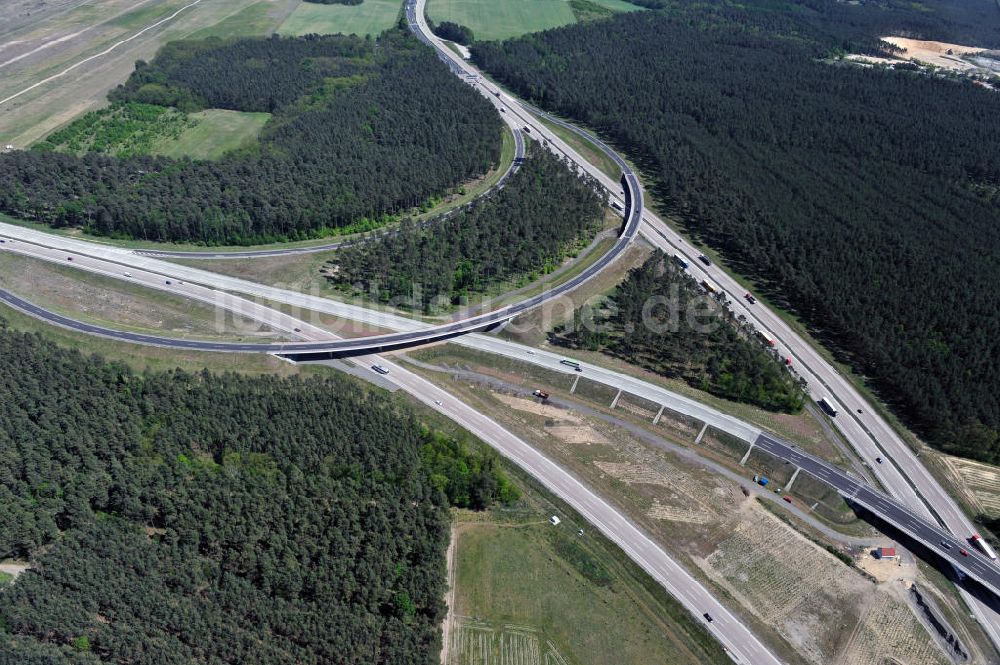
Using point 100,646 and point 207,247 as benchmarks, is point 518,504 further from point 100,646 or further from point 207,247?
point 207,247

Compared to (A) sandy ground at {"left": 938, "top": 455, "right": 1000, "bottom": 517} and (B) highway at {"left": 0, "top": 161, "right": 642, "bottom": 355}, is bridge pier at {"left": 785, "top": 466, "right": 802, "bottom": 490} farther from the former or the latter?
(B) highway at {"left": 0, "top": 161, "right": 642, "bottom": 355}

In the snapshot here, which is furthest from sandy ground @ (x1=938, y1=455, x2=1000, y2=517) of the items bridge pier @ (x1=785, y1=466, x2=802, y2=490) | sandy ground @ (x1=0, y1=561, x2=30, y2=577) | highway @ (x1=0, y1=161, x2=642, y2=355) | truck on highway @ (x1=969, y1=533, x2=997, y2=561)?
sandy ground @ (x1=0, y1=561, x2=30, y2=577)

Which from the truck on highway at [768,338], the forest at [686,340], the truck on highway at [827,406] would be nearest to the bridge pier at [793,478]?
the forest at [686,340]

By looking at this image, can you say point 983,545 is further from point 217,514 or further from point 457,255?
point 457,255

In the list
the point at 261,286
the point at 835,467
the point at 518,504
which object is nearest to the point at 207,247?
the point at 261,286

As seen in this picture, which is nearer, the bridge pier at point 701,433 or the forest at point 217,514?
the forest at point 217,514

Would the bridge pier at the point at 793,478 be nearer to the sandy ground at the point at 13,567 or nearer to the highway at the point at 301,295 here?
the highway at the point at 301,295

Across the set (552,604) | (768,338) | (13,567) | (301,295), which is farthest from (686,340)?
(13,567)
